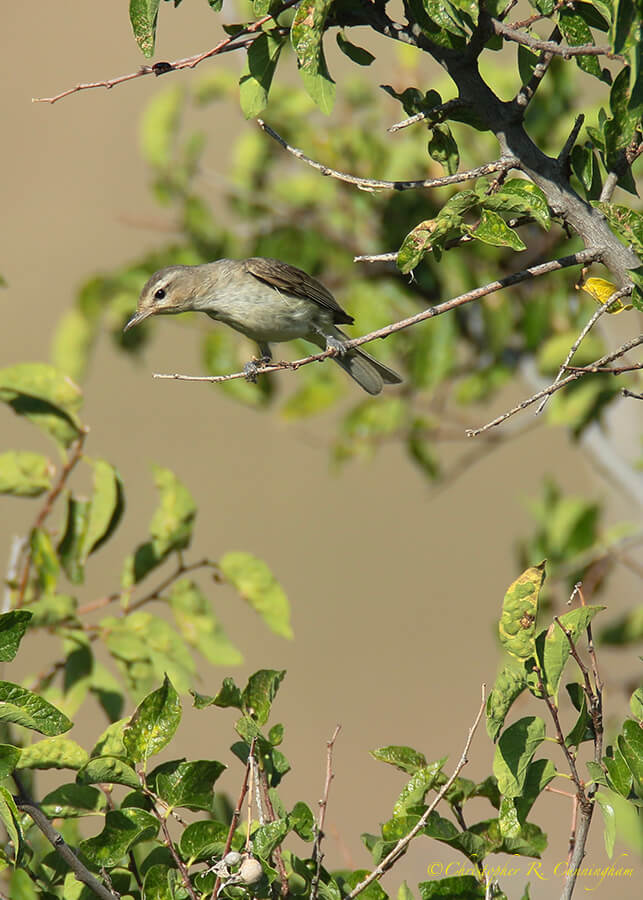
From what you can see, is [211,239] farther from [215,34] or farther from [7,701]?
[215,34]

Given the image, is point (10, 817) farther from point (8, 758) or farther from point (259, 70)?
point (259, 70)

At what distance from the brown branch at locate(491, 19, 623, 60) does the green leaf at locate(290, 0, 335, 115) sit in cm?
28

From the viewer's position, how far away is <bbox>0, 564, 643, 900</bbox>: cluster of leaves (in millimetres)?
1594

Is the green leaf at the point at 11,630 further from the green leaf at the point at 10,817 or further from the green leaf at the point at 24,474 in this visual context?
the green leaf at the point at 24,474

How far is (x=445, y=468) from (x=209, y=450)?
269 cm

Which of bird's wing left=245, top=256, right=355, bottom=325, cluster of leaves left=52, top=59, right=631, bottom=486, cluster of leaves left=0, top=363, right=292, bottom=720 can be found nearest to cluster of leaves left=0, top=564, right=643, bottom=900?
cluster of leaves left=0, top=363, right=292, bottom=720

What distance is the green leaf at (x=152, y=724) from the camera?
5.64 ft

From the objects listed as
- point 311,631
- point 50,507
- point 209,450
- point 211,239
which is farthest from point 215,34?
point 50,507

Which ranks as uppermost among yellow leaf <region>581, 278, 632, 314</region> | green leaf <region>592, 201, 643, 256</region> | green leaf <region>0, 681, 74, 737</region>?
green leaf <region>592, 201, 643, 256</region>

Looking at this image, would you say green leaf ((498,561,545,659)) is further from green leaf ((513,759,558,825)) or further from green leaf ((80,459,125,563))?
green leaf ((80,459,125,563))

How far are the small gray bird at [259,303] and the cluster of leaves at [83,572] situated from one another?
3.73 feet

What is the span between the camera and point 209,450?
37.6ft

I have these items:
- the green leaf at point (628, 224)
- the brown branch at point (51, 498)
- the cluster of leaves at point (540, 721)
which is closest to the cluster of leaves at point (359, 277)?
the brown branch at point (51, 498)

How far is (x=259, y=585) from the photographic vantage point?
2.68 metres
